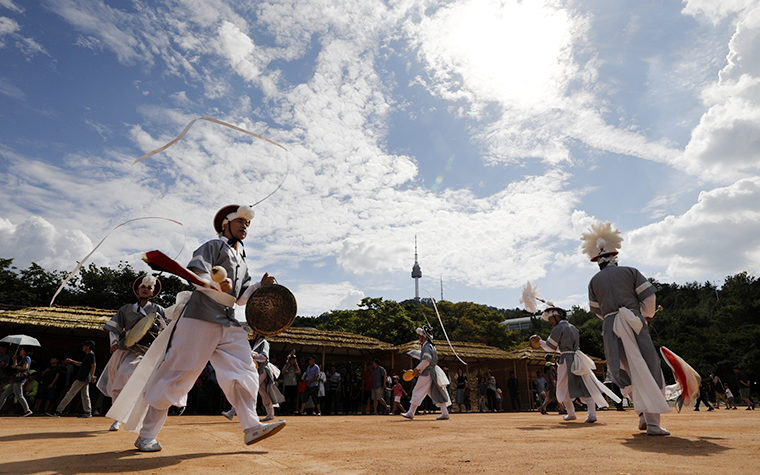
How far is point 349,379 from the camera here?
16484 mm

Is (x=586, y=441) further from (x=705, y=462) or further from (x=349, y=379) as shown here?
(x=349, y=379)

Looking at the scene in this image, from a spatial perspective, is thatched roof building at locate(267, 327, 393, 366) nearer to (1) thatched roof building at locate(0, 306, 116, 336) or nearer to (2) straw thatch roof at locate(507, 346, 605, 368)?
(1) thatched roof building at locate(0, 306, 116, 336)

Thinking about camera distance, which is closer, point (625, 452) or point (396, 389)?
point (625, 452)

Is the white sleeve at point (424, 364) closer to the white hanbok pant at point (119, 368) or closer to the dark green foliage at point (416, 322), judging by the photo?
the white hanbok pant at point (119, 368)

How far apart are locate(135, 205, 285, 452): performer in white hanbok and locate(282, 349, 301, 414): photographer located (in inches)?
377

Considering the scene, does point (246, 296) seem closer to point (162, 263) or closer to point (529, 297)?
point (162, 263)

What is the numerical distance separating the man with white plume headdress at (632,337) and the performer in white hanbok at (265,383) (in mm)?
6016

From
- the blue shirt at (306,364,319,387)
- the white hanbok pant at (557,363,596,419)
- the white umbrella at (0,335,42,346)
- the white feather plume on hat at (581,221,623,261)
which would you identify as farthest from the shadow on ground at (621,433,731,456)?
the white umbrella at (0,335,42,346)

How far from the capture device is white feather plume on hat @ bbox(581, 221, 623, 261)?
217 inches

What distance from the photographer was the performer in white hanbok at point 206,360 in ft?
10.5

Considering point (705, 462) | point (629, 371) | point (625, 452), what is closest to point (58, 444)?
point (625, 452)

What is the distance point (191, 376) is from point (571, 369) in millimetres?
6933

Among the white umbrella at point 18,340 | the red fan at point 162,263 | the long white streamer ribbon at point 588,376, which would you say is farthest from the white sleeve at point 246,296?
the white umbrella at point 18,340

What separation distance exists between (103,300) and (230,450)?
2944 centimetres
